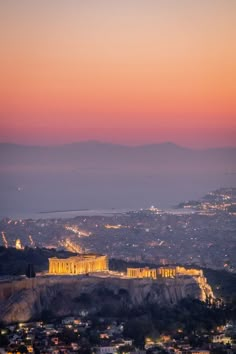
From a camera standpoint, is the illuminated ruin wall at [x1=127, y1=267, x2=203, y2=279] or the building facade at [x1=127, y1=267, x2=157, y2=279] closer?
the building facade at [x1=127, y1=267, x2=157, y2=279]

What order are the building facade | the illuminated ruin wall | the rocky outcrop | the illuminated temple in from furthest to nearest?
the illuminated temple
the illuminated ruin wall
the building facade
the rocky outcrop

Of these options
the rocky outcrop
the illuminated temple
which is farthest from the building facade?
the rocky outcrop

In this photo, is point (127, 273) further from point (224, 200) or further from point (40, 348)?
point (224, 200)

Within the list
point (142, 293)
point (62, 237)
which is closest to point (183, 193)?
point (62, 237)

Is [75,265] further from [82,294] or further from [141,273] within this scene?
[82,294]

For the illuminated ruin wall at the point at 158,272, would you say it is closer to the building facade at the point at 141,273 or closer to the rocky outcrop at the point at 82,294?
the building facade at the point at 141,273

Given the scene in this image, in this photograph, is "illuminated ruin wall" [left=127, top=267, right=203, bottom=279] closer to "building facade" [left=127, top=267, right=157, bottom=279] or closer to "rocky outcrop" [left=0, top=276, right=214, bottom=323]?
"building facade" [left=127, top=267, right=157, bottom=279]

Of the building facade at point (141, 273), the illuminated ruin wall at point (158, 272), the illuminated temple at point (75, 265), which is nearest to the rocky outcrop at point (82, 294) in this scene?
the illuminated ruin wall at point (158, 272)
